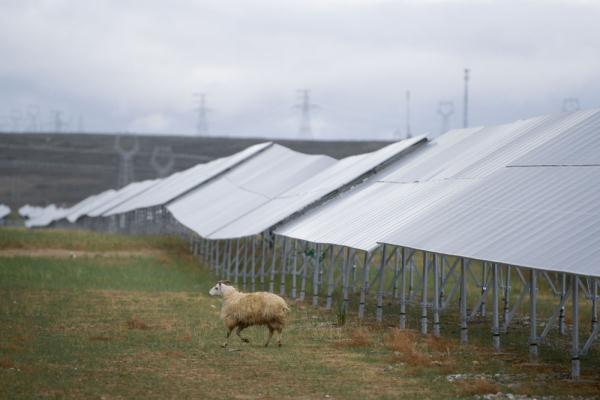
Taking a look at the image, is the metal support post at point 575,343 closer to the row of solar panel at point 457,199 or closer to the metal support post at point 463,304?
the row of solar panel at point 457,199

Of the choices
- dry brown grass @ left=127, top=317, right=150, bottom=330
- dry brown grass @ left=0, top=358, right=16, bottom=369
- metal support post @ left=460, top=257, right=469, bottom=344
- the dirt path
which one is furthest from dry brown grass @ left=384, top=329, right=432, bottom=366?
the dirt path

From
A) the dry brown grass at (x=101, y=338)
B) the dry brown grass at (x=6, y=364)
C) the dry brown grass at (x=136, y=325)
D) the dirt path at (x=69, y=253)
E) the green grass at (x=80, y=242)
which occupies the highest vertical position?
the green grass at (x=80, y=242)

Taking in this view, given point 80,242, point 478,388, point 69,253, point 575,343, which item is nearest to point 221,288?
point 478,388

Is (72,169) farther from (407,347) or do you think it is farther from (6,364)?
(6,364)

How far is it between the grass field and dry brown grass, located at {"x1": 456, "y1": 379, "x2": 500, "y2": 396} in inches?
0.9

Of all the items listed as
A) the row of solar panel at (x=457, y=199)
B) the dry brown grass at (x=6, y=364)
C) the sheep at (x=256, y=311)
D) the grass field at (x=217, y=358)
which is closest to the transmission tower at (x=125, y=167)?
the row of solar panel at (x=457, y=199)

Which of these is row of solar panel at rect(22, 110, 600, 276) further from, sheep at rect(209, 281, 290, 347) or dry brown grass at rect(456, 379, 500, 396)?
sheep at rect(209, 281, 290, 347)

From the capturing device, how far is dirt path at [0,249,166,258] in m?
55.8

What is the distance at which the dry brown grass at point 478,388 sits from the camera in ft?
57.0

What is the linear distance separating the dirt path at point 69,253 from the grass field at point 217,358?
19.9 m

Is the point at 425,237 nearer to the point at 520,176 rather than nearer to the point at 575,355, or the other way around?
the point at 520,176

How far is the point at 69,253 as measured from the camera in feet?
190

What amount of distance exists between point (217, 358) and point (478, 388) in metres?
5.97

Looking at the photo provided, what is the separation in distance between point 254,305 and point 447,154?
50.8 feet
